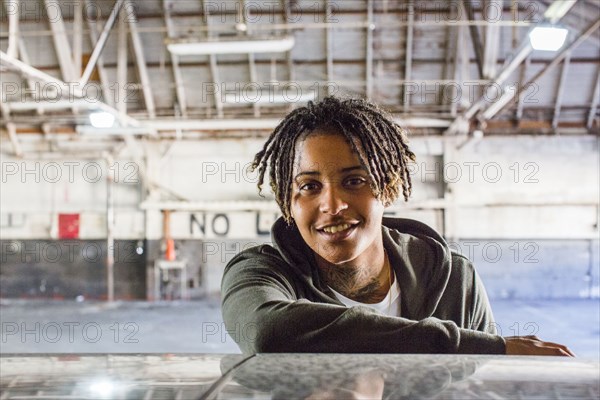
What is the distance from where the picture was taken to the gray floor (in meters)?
7.26

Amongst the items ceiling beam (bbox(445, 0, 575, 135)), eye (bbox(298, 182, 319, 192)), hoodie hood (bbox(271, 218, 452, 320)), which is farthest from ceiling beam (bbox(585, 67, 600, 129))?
eye (bbox(298, 182, 319, 192))

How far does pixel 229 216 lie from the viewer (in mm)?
12602

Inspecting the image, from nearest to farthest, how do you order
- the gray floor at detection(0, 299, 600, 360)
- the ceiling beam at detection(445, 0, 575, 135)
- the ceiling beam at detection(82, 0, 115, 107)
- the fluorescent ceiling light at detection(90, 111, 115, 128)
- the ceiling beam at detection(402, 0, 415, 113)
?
the ceiling beam at detection(445, 0, 575, 135) → the gray floor at detection(0, 299, 600, 360) → the fluorescent ceiling light at detection(90, 111, 115, 128) → the ceiling beam at detection(402, 0, 415, 113) → the ceiling beam at detection(82, 0, 115, 107)

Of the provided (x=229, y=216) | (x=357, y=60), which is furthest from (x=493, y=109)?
(x=229, y=216)

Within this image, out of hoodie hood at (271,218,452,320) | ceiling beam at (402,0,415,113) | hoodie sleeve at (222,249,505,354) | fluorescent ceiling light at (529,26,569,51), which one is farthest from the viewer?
ceiling beam at (402,0,415,113)

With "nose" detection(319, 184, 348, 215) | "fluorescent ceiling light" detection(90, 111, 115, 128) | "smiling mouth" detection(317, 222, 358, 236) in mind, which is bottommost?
"smiling mouth" detection(317, 222, 358, 236)

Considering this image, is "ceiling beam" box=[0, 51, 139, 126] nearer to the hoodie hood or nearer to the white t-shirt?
the hoodie hood

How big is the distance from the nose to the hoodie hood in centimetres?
19

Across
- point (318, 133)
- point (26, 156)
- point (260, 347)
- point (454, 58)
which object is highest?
point (454, 58)

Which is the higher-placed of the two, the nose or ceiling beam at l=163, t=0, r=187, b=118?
ceiling beam at l=163, t=0, r=187, b=118

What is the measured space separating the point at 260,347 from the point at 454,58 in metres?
10.4

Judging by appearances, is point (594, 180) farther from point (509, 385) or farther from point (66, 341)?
point (509, 385)

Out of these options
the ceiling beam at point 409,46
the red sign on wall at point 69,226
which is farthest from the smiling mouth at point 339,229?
the red sign on wall at point 69,226

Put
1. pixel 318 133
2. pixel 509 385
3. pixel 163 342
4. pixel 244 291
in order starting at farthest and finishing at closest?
pixel 163 342
pixel 318 133
pixel 244 291
pixel 509 385
